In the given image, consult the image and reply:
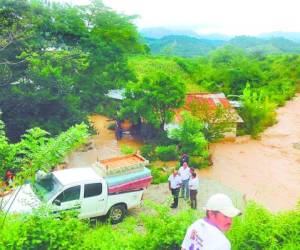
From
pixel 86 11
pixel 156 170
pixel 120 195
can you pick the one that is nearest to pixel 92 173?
pixel 120 195

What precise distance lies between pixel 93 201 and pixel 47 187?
1.22m

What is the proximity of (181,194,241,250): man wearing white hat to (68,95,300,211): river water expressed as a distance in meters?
10.9

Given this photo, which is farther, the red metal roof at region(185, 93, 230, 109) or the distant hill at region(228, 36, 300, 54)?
the distant hill at region(228, 36, 300, 54)

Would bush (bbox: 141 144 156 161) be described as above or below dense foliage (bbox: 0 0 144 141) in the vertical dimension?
below

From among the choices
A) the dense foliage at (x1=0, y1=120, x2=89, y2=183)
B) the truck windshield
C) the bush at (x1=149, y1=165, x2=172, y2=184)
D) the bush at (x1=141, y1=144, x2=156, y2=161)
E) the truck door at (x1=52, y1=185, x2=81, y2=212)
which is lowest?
the bush at (x1=141, y1=144, x2=156, y2=161)

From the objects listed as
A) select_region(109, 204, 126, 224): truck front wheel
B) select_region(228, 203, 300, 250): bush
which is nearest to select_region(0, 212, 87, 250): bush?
select_region(228, 203, 300, 250): bush

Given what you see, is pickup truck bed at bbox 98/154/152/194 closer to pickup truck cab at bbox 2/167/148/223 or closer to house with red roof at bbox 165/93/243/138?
pickup truck cab at bbox 2/167/148/223

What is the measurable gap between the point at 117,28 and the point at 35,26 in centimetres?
602

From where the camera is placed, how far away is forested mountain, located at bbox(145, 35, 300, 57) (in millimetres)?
75875

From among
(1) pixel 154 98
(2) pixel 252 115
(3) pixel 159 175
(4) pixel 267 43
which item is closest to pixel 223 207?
(3) pixel 159 175

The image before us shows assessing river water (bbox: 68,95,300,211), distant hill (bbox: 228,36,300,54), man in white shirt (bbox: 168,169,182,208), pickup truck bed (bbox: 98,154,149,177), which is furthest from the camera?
distant hill (bbox: 228,36,300,54)

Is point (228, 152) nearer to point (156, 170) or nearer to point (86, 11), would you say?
point (156, 170)

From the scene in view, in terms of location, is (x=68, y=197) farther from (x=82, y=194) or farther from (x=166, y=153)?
(x=166, y=153)

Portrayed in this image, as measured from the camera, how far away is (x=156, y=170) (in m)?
15.9
